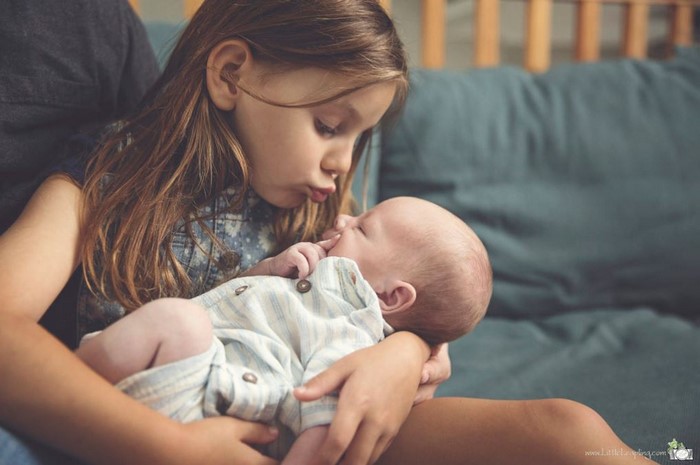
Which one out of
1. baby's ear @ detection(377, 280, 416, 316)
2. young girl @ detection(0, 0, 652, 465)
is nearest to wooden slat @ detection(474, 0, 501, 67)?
young girl @ detection(0, 0, 652, 465)

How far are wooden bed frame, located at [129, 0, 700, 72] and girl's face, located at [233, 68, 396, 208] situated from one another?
89 centimetres

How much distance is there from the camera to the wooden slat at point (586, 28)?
1726mm

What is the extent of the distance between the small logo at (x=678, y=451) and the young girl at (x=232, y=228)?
0.16m

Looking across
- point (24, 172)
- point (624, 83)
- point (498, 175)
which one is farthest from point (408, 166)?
point (24, 172)

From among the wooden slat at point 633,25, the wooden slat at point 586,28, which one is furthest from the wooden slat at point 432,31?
the wooden slat at point 633,25

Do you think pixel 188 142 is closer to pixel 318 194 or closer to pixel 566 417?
pixel 318 194

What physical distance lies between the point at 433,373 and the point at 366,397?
0.18 m

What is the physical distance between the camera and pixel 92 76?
2.96 ft

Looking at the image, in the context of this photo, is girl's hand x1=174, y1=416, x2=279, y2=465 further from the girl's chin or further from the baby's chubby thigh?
the girl's chin

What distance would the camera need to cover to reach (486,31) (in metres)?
1.67

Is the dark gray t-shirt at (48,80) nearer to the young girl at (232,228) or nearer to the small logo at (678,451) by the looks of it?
the young girl at (232,228)

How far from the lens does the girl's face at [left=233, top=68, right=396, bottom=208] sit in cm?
78

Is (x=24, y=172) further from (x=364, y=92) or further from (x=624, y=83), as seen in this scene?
(x=624, y=83)

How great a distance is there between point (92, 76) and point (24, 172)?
17 cm
